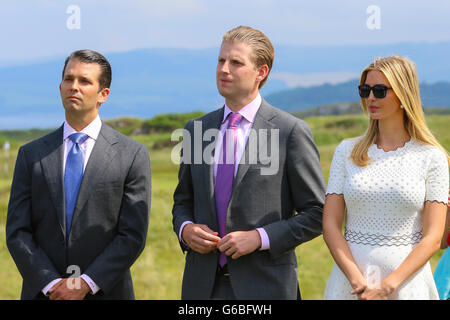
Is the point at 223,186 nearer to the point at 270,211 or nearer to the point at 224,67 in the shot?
the point at 270,211

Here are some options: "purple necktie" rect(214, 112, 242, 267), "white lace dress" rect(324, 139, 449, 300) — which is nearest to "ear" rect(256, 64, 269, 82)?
"purple necktie" rect(214, 112, 242, 267)

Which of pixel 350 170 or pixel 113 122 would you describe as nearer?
pixel 350 170

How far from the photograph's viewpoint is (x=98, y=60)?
4891 mm

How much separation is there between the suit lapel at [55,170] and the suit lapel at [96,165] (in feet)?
0.37

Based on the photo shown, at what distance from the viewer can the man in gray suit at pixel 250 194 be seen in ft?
14.8

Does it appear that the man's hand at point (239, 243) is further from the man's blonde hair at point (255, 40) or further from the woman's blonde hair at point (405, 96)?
the man's blonde hair at point (255, 40)

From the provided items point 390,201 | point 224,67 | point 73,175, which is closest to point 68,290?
point 73,175
